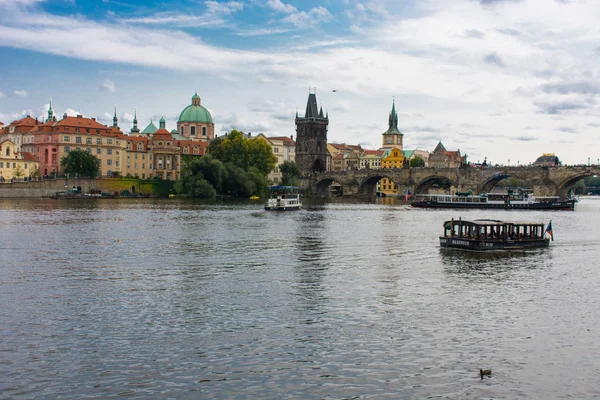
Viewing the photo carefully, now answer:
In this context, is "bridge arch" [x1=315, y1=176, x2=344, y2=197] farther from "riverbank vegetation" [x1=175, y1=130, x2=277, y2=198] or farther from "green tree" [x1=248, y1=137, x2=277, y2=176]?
"green tree" [x1=248, y1=137, x2=277, y2=176]

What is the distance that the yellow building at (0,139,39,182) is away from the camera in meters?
121

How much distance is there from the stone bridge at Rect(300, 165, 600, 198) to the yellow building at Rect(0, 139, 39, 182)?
72.9 m

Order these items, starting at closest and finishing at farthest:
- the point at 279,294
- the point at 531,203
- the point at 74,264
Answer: the point at 279,294, the point at 74,264, the point at 531,203

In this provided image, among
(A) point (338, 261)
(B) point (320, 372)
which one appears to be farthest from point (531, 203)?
(B) point (320, 372)

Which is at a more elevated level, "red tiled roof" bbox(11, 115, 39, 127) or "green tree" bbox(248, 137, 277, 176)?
"red tiled roof" bbox(11, 115, 39, 127)

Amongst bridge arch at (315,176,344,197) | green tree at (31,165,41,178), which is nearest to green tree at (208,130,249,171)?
green tree at (31,165,41,178)

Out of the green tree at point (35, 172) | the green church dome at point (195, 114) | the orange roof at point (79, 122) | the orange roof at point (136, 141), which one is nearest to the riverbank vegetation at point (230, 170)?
the orange roof at point (136, 141)

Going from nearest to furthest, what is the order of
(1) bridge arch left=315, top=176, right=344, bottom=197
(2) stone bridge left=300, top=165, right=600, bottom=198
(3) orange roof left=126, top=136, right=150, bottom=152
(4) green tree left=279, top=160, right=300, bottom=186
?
(2) stone bridge left=300, top=165, right=600, bottom=198 < (3) orange roof left=126, top=136, right=150, bottom=152 < (4) green tree left=279, top=160, right=300, bottom=186 < (1) bridge arch left=315, top=176, right=344, bottom=197

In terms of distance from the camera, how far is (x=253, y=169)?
129 meters

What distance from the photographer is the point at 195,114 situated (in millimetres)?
183750

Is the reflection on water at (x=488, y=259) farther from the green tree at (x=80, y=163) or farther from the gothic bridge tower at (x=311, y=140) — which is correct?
the gothic bridge tower at (x=311, y=140)

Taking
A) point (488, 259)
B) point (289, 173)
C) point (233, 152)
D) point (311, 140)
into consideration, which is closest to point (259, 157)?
point (233, 152)

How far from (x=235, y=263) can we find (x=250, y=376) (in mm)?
19408

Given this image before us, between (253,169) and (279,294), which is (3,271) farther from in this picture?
(253,169)
